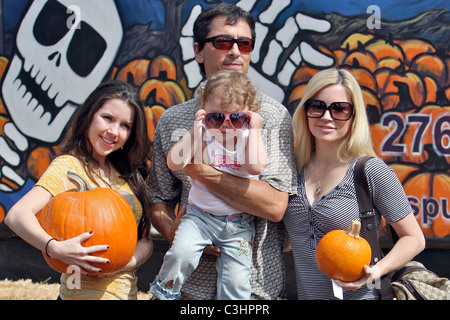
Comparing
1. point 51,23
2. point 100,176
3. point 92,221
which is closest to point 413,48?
point 100,176

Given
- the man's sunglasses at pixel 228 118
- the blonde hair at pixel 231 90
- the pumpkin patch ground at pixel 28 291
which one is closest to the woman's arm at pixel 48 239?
the man's sunglasses at pixel 228 118

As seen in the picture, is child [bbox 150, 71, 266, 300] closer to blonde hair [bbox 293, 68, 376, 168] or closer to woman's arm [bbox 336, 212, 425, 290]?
blonde hair [bbox 293, 68, 376, 168]

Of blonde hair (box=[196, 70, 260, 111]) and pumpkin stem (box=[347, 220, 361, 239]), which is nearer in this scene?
pumpkin stem (box=[347, 220, 361, 239])

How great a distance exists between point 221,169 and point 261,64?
332 centimetres

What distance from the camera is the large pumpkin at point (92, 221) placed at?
2686 millimetres

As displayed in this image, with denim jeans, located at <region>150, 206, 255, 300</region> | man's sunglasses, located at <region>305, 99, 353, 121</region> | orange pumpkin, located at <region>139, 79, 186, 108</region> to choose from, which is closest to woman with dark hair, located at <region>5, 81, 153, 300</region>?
denim jeans, located at <region>150, 206, 255, 300</region>

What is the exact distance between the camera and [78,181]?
285 centimetres

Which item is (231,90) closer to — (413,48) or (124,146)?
(124,146)

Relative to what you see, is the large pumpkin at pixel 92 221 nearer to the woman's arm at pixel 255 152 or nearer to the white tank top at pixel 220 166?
the white tank top at pixel 220 166

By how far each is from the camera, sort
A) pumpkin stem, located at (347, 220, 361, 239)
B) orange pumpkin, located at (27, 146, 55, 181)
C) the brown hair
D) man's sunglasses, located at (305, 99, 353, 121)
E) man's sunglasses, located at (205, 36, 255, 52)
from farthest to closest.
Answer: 1. orange pumpkin, located at (27, 146, 55, 181)
2. man's sunglasses, located at (205, 36, 255, 52)
3. the brown hair
4. man's sunglasses, located at (305, 99, 353, 121)
5. pumpkin stem, located at (347, 220, 361, 239)

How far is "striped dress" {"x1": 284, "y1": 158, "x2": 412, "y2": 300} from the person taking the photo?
281 cm

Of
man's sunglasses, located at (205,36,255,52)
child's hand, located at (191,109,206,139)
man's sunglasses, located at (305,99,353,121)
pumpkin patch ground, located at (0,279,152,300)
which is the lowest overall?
pumpkin patch ground, located at (0,279,152,300)

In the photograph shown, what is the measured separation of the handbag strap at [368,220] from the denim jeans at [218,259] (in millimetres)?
676

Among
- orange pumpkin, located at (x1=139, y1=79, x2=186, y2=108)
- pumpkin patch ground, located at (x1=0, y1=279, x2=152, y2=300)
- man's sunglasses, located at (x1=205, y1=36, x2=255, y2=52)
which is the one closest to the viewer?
man's sunglasses, located at (x1=205, y1=36, x2=255, y2=52)
